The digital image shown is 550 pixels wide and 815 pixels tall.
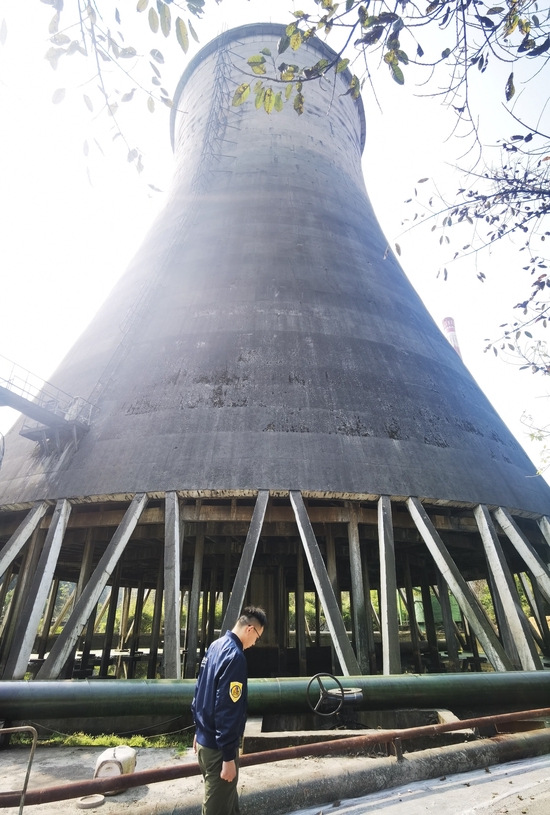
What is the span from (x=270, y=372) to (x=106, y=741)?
21.3ft

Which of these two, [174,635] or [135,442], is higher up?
[135,442]

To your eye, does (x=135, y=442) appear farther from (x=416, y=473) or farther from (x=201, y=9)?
(x=201, y=9)

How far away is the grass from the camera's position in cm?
466

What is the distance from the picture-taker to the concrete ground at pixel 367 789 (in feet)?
8.11

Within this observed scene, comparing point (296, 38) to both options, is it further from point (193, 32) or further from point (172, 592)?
point (172, 592)

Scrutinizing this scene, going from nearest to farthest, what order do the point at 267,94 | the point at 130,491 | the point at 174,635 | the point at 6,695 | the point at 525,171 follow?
1. the point at 267,94
2. the point at 6,695
3. the point at 525,171
4. the point at 174,635
5. the point at 130,491

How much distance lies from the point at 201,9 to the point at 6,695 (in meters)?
4.22

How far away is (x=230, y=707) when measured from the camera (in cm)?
215

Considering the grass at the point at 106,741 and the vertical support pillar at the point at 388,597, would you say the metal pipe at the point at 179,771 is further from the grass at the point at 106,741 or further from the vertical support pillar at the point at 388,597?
the vertical support pillar at the point at 388,597

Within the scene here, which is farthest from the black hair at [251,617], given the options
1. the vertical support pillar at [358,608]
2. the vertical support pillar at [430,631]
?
the vertical support pillar at [430,631]

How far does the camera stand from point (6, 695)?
2883 mm

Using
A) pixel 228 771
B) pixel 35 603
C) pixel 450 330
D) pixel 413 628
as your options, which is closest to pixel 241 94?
pixel 228 771

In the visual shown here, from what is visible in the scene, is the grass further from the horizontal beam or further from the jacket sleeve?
the horizontal beam

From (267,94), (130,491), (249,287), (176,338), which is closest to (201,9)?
(267,94)
